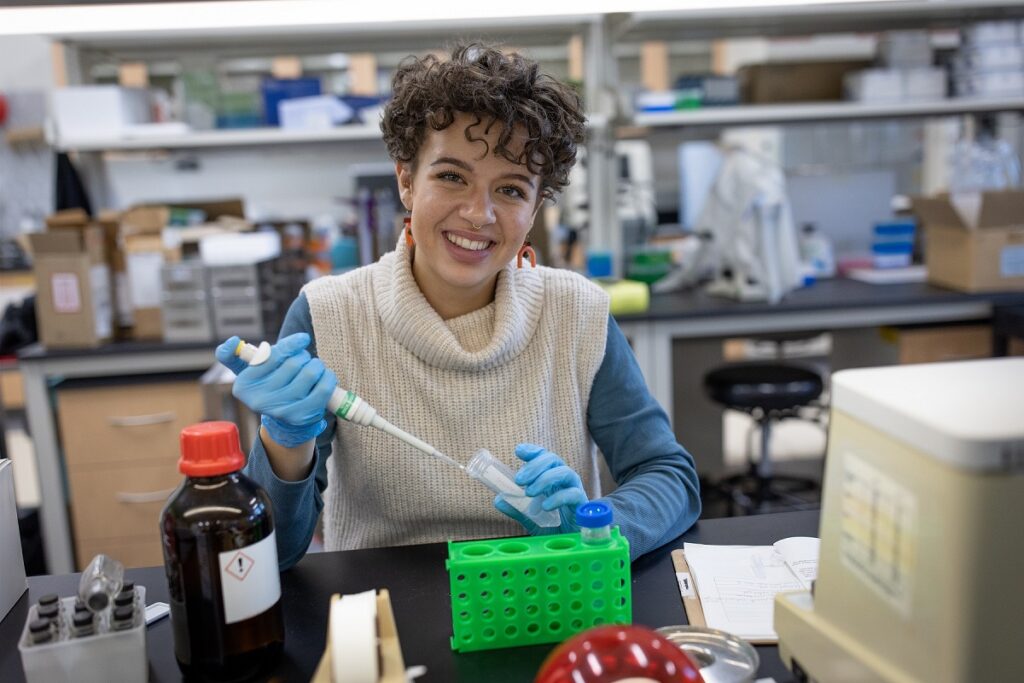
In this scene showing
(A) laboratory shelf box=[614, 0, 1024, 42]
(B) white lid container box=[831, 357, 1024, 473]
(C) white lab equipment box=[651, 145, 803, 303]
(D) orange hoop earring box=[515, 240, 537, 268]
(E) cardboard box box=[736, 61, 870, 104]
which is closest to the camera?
(B) white lid container box=[831, 357, 1024, 473]

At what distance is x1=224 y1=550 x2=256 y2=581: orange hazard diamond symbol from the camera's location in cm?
74

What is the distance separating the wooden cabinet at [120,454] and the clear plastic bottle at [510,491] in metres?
1.71

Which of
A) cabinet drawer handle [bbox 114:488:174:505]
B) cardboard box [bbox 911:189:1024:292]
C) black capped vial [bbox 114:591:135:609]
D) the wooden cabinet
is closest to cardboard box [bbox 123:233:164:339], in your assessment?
the wooden cabinet

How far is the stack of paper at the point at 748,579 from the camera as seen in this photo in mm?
870

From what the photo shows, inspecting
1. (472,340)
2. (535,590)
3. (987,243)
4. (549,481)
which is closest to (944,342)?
(987,243)

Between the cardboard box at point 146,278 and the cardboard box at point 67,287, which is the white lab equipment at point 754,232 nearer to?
the cardboard box at point 146,278

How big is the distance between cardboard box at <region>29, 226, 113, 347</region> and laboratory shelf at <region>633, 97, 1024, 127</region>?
1648 millimetres

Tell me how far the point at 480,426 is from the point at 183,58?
2.44 metres

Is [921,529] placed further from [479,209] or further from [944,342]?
[944,342]

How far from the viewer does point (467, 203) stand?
117cm

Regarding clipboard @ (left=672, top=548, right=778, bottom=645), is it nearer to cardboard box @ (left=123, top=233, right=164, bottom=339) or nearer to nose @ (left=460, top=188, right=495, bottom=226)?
nose @ (left=460, top=188, right=495, bottom=226)

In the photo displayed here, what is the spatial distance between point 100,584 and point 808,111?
2.58 m

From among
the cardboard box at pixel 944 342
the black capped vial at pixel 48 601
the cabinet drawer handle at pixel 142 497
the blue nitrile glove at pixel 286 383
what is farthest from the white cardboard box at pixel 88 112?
the cardboard box at pixel 944 342

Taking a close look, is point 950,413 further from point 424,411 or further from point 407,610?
point 424,411
